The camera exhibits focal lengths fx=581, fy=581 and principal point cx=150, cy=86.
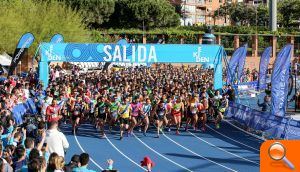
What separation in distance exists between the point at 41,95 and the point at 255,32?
47475mm

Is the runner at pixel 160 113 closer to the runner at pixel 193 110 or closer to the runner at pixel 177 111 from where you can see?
the runner at pixel 177 111

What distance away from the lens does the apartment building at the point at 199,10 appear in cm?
10225

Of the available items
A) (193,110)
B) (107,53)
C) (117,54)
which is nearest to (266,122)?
(193,110)

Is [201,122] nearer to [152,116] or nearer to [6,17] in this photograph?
[152,116]

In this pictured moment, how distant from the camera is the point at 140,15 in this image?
72.4 metres

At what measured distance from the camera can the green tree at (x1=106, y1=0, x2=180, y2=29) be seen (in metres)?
72.4

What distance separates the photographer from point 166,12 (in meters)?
73.9

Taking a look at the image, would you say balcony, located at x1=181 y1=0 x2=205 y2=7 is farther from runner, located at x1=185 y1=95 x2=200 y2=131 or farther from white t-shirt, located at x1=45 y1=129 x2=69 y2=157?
white t-shirt, located at x1=45 y1=129 x2=69 y2=157

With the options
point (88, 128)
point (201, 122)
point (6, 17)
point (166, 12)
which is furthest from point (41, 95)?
point (166, 12)

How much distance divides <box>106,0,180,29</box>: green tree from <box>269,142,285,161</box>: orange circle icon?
6820cm

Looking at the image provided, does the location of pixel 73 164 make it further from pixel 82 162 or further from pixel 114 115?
pixel 114 115

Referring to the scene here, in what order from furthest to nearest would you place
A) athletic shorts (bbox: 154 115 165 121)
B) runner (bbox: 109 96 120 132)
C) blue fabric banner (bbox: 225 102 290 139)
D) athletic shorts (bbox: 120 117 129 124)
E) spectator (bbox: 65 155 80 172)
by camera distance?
athletic shorts (bbox: 154 115 165 121), runner (bbox: 109 96 120 132), athletic shorts (bbox: 120 117 129 124), blue fabric banner (bbox: 225 102 290 139), spectator (bbox: 65 155 80 172)

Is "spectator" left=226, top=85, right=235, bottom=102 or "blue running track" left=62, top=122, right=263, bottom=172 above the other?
"spectator" left=226, top=85, right=235, bottom=102

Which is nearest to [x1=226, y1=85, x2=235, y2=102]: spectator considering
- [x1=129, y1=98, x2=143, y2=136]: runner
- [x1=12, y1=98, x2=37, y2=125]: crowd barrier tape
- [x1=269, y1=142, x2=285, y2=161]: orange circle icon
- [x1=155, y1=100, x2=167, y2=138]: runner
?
[x1=155, y1=100, x2=167, y2=138]: runner
